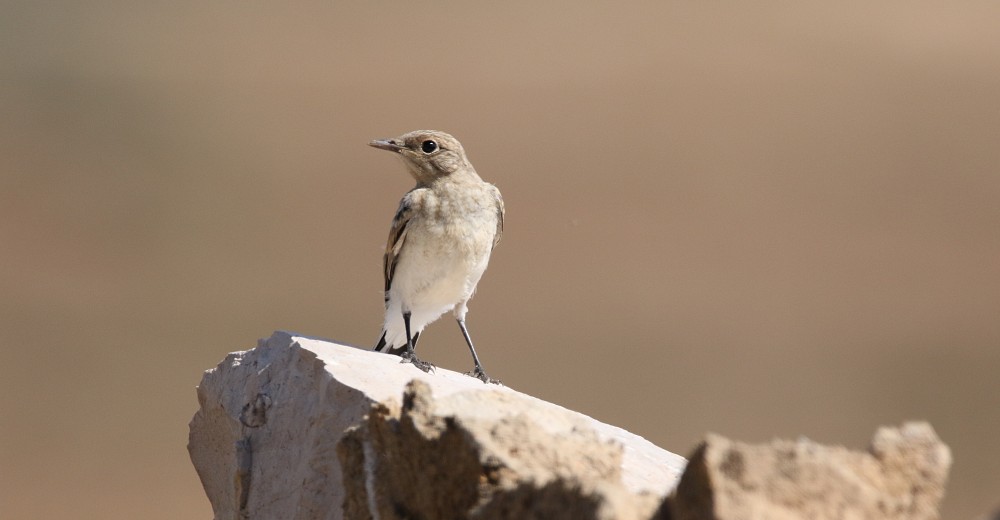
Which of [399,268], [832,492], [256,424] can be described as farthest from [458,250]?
[832,492]

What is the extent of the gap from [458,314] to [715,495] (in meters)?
5.62

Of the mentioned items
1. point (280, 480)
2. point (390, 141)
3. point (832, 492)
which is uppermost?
point (390, 141)

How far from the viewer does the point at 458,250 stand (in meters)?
7.69

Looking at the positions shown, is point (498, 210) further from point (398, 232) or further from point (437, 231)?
point (398, 232)

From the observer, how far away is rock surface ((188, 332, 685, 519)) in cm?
344

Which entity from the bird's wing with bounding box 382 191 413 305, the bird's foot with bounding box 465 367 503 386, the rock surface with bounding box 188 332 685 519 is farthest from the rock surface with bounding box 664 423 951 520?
the bird's wing with bounding box 382 191 413 305

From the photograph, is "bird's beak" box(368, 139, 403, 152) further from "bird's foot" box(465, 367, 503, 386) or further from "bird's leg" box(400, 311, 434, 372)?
"bird's foot" box(465, 367, 503, 386)

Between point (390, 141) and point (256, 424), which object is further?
point (390, 141)

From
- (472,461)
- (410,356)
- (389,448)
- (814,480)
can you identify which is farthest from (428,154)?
(814,480)

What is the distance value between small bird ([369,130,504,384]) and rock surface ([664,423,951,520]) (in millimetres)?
4372

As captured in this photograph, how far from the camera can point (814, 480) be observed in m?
3.03

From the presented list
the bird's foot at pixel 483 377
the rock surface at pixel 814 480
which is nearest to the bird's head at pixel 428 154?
the bird's foot at pixel 483 377

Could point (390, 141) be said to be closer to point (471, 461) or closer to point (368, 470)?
point (368, 470)

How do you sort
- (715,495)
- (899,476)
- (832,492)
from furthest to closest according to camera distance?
(899,476) < (832,492) < (715,495)
